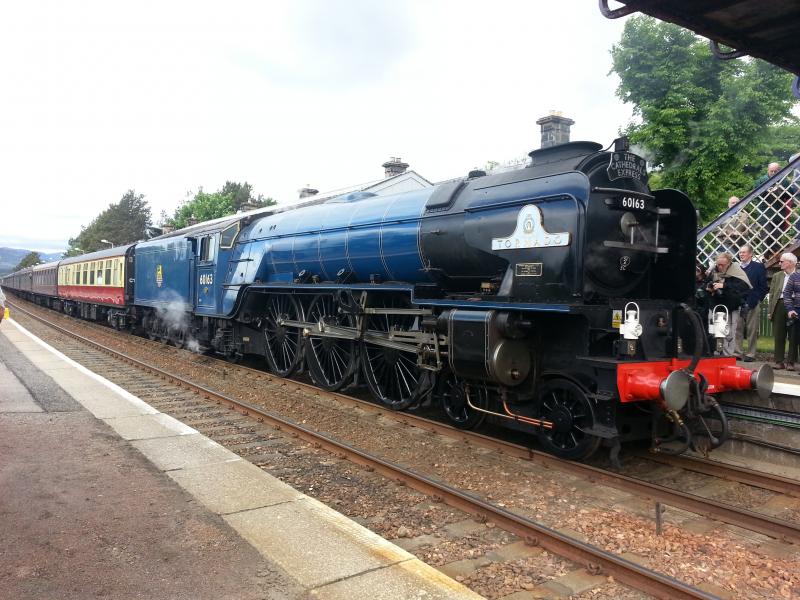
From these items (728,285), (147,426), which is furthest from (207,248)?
(728,285)

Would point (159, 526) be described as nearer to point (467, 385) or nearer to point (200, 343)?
point (467, 385)

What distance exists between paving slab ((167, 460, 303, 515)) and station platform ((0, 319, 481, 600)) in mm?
16

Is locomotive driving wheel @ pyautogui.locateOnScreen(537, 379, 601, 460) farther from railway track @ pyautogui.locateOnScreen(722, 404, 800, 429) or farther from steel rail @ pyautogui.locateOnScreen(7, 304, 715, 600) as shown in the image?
railway track @ pyautogui.locateOnScreen(722, 404, 800, 429)

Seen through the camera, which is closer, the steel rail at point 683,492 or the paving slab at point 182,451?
the steel rail at point 683,492

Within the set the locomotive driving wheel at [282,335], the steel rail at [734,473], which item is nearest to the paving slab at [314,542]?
the steel rail at [734,473]

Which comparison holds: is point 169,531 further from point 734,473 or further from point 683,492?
point 734,473

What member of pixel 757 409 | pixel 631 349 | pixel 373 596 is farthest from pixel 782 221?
pixel 373 596

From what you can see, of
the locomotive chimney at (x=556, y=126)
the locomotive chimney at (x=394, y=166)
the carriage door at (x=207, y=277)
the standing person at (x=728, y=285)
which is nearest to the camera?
the standing person at (x=728, y=285)

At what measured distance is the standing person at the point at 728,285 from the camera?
746 cm

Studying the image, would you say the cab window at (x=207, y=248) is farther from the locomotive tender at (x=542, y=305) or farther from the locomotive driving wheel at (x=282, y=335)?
the locomotive tender at (x=542, y=305)

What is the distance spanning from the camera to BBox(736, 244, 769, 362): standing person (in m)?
8.27

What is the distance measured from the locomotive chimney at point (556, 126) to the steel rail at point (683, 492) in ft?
20.2

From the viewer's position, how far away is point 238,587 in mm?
3291

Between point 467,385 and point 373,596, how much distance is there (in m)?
3.74
